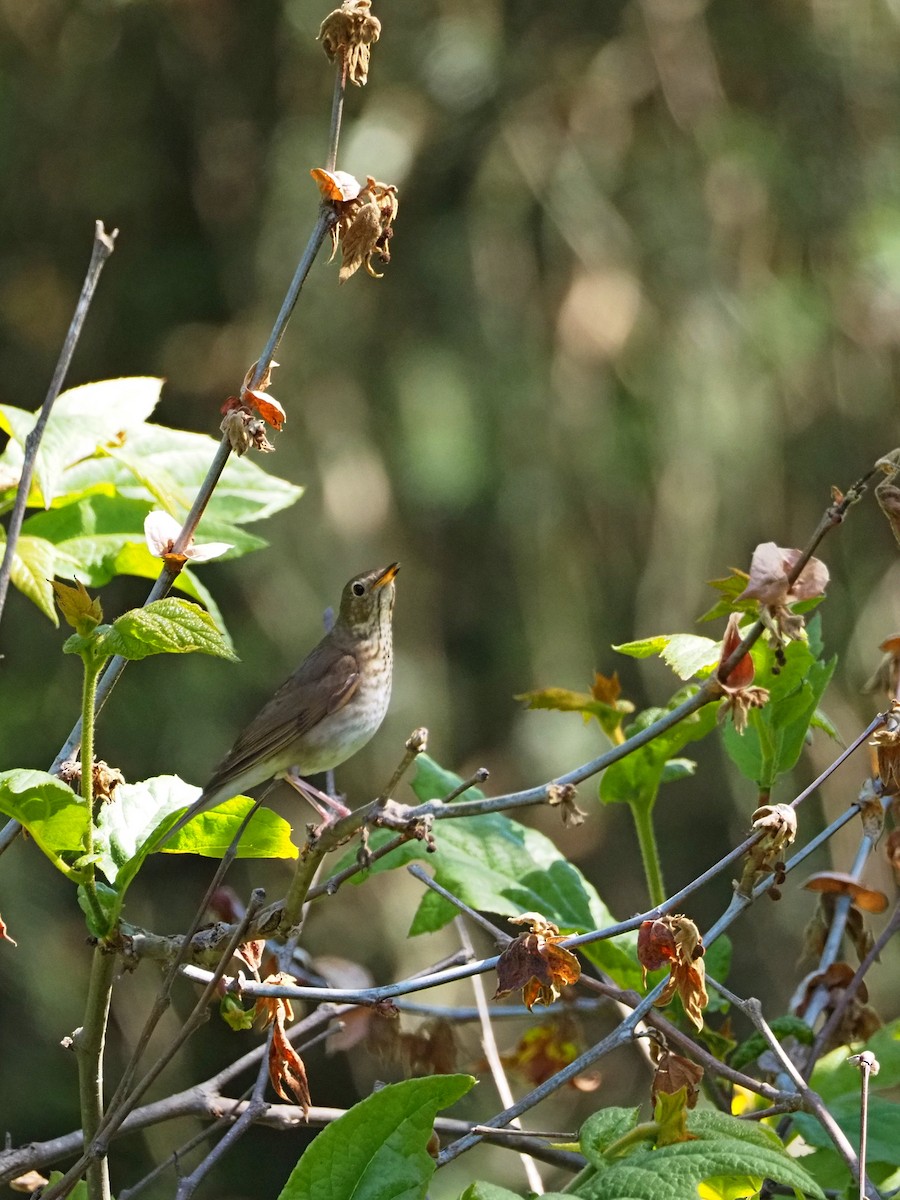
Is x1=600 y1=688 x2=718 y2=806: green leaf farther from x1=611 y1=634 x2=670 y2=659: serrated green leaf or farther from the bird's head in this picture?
the bird's head

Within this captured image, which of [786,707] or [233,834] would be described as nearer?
[233,834]

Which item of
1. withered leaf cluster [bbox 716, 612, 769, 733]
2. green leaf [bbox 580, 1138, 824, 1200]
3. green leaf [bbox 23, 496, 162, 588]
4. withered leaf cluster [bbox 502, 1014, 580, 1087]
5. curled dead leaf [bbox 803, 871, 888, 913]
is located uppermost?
green leaf [bbox 23, 496, 162, 588]

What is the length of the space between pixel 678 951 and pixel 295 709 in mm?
965

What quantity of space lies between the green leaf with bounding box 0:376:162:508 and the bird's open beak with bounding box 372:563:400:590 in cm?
51

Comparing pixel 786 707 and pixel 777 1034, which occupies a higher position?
pixel 786 707

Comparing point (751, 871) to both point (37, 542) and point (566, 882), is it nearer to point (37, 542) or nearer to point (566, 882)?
point (566, 882)

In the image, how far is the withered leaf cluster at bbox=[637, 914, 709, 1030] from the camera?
104cm

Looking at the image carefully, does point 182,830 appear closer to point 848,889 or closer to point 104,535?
point 104,535

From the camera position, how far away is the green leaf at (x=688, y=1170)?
91 centimetres

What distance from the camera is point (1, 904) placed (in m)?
3.54

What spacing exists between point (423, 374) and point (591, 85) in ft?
3.13

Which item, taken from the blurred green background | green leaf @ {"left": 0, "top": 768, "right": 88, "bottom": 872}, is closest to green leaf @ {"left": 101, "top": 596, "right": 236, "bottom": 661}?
green leaf @ {"left": 0, "top": 768, "right": 88, "bottom": 872}

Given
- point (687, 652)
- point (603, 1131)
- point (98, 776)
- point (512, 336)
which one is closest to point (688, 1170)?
point (603, 1131)

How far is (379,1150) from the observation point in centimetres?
98
